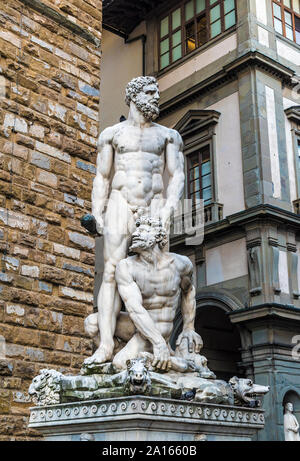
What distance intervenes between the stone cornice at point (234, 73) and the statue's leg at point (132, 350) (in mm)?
11429

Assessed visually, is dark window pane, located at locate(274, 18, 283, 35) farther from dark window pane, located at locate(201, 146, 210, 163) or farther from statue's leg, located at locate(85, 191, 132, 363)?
statue's leg, located at locate(85, 191, 132, 363)

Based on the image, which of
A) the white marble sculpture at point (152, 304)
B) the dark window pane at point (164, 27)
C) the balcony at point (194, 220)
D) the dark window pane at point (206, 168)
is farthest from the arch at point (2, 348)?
the dark window pane at point (164, 27)

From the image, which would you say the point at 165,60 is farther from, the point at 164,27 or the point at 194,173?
the point at 194,173

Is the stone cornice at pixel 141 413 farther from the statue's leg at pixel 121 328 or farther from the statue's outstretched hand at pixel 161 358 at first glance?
the statue's leg at pixel 121 328

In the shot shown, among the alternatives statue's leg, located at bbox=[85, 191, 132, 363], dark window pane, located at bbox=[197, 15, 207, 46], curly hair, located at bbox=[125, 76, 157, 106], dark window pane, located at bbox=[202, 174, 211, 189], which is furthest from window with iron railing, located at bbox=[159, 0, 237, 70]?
statue's leg, located at bbox=[85, 191, 132, 363]

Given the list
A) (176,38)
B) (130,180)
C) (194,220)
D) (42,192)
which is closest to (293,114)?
(194,220)

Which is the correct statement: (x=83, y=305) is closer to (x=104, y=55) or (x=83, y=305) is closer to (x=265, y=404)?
(x=265, y=404)

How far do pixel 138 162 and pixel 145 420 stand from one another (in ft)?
7.37

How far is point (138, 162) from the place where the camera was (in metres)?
5.57

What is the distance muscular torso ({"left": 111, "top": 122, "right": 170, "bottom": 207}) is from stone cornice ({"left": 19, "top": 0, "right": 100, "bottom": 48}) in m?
3.91

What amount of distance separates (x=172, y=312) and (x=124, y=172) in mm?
1236

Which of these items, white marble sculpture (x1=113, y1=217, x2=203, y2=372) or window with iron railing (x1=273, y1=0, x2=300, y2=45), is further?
window with iron railing (x1=273, y1=0, x2=300, y2=45)

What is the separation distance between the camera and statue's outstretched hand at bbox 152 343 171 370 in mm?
4852

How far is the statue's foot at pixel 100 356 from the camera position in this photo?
4984 mm
